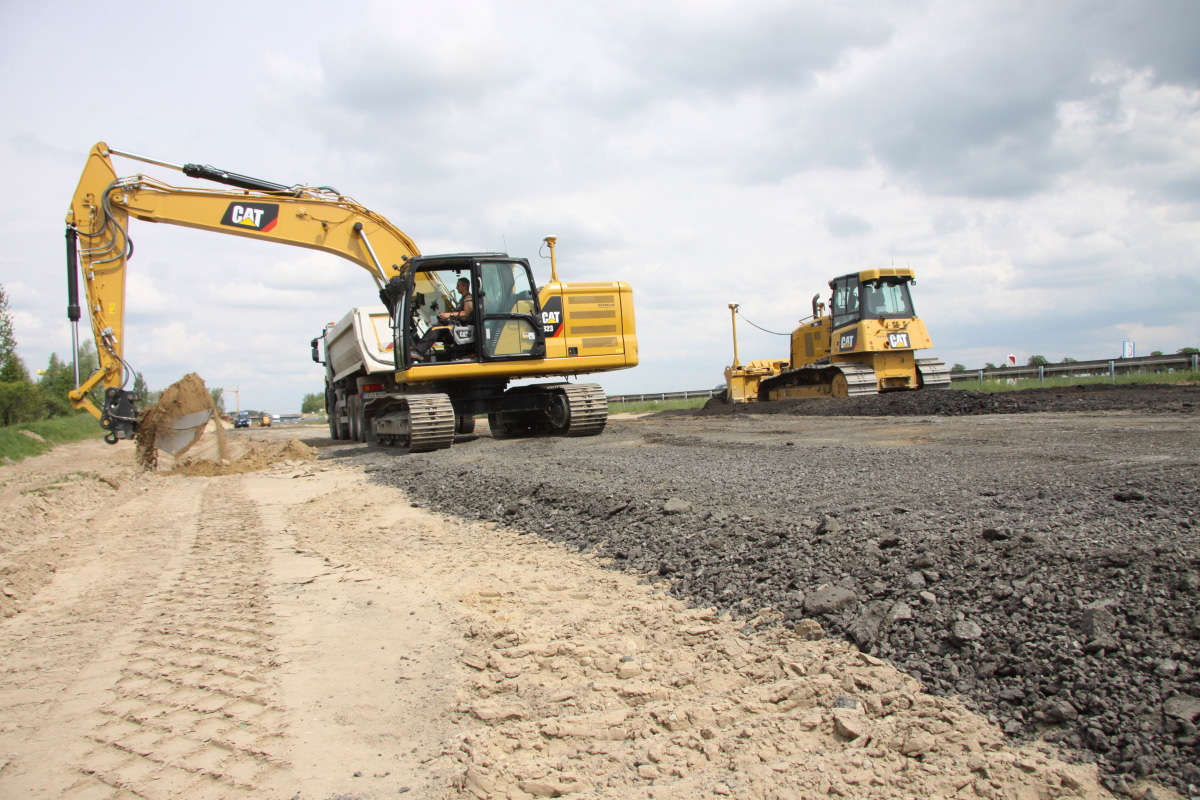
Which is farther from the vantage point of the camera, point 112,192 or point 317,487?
point 112,192

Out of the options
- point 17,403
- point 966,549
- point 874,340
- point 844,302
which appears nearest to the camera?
point 966,549

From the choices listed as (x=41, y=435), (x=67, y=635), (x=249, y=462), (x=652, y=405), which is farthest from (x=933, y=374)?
(x=41, y=435)

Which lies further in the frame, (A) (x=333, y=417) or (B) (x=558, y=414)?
(A) (x=333, y=417)

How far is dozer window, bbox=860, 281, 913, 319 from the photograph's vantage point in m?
17.4

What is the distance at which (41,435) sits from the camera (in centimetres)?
2406

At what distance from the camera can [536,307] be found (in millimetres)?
11883

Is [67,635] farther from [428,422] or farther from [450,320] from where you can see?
[450,320]

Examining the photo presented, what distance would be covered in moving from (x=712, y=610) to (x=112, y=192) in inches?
523

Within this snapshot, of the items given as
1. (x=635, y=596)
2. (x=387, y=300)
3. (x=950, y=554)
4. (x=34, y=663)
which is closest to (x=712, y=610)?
(x=635, y=596)

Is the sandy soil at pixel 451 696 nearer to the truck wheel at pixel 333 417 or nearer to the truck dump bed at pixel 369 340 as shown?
the truck dump bed at pixel 369 340

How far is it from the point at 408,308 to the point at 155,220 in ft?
16.8

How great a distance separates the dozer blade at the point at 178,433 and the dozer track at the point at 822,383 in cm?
1363

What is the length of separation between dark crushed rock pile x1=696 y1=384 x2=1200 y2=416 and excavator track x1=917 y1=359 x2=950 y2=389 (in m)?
1.84

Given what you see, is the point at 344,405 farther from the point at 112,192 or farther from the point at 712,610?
the point at 712,610
